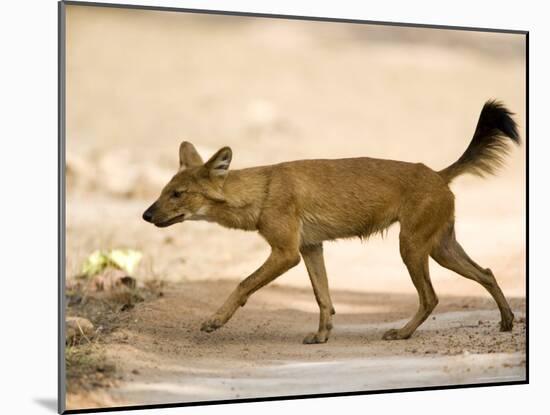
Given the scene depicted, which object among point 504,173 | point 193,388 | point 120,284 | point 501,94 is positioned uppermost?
point 501,94

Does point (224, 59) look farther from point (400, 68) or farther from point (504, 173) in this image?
point (504, 173)

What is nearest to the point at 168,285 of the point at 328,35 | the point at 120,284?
the point at 120,284

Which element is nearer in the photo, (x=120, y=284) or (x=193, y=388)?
(x=193, y=388)

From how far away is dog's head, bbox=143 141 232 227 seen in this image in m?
9.34

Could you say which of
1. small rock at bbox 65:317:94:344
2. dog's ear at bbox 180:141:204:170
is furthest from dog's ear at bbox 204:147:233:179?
small rock at bbox 65:317:94:344

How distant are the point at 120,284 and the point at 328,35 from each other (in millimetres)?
3730

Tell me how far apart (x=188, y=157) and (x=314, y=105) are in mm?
1605

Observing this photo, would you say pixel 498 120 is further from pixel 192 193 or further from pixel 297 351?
pixel 192 193

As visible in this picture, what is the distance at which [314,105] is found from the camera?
10570 mm

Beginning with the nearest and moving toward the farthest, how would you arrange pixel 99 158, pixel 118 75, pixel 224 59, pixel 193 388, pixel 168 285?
1. pixel 193 388
2. pixel 118 75
3. pixel 224 59
4. pixel 99 158
5. pixel 168 285

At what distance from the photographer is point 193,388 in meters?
9.00

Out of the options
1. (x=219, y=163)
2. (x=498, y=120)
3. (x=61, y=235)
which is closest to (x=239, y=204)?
(x=219, y=163)

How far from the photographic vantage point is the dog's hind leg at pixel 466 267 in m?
10.1

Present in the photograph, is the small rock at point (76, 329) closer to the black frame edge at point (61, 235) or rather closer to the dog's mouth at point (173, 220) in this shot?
the black frame edge at point (61, 235)
